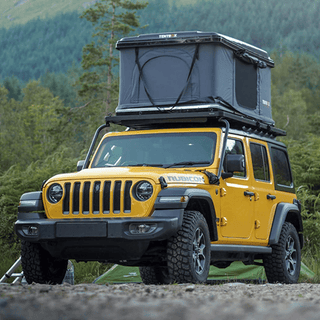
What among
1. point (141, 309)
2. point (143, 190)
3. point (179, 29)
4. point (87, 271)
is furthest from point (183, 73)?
point (179, 29)

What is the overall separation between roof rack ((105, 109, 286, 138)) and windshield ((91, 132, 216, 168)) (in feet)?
0.80

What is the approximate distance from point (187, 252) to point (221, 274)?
3988mm

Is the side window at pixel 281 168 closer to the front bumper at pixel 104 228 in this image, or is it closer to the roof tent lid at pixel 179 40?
the roof tent lid at pixel 179 40

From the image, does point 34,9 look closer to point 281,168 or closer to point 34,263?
point 281,168

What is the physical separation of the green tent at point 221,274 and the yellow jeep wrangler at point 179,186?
41cm

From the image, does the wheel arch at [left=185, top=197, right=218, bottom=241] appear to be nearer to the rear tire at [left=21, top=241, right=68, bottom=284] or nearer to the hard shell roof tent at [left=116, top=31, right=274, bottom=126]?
the hard shell roof tent at [left=116, top=31, right=274, bottom=126]

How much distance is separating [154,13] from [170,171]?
142855 millimetres

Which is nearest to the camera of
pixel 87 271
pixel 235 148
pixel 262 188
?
pixel 235 148

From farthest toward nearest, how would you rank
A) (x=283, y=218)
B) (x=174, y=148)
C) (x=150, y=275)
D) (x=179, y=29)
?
(x=179, y=29), (x=150, y=275), (x=283, y=218), (x=174, y=148)

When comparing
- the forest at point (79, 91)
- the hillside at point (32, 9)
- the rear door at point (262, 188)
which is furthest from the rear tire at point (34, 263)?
the hillside at point (32, 9)

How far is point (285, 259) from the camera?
987 cm

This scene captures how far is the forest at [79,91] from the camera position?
14008 millimetres

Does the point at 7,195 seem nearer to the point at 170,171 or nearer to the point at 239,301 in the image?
the point at 170,171

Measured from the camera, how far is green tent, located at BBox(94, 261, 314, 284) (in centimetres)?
1058
